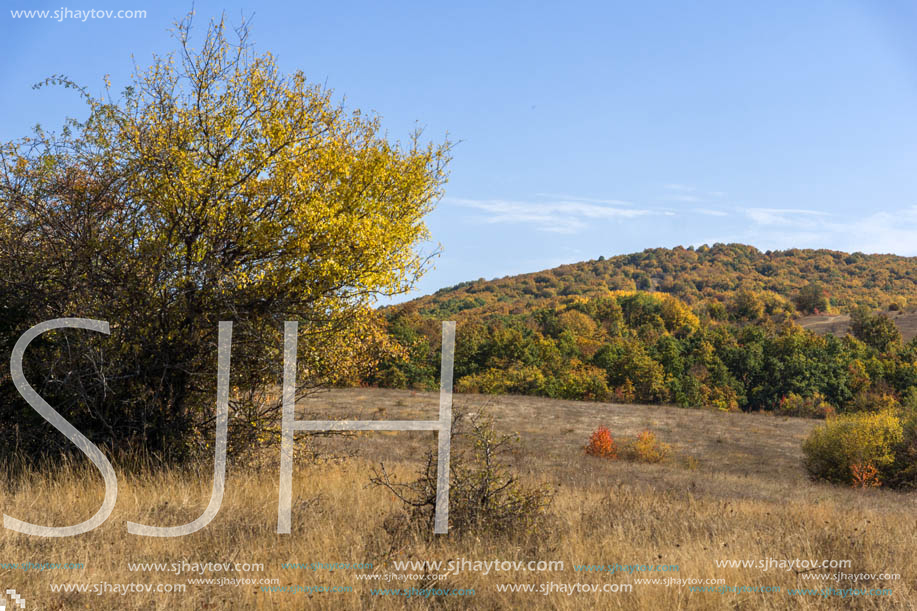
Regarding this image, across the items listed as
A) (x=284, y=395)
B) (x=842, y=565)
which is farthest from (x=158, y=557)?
(x=842, y=565)

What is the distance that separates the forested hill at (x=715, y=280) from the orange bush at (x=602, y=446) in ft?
211

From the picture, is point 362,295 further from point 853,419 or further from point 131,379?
point 853,419

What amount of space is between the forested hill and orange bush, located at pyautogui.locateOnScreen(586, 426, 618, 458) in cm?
6419

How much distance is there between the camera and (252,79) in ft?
32.0

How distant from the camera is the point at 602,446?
3478 cm

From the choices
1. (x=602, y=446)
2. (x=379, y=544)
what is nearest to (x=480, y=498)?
(x=379, y=544)

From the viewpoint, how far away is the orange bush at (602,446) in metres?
34.0

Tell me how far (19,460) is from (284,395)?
3.76 m

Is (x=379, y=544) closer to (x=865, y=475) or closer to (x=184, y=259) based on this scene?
(x=184, y=259)

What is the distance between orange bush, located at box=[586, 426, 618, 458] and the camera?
34.0 m

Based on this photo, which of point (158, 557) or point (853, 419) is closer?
point (158, 557)

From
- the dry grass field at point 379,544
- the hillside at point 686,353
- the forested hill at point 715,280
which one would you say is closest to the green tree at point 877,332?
the hillside at point 686,353

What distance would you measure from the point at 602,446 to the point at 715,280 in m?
114

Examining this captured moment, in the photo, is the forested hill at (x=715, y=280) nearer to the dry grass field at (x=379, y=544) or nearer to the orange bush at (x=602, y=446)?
the orange bush at (x=602, y=446)
